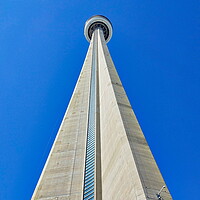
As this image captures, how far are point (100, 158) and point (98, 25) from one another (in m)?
31.8

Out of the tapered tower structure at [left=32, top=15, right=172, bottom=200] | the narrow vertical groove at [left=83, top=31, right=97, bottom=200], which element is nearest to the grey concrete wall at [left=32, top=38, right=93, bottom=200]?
the tapered tower structure at [left=32, top=15, right=172, bottom=200]

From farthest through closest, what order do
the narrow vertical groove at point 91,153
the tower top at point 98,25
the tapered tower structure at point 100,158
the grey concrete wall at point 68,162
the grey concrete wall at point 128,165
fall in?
the tower top at point 98,25 < the grey concrete wall at point 68,162 < the narrow vertical groove at point 91,153 < the tapered tower structure at point 100,158 < the grey concrete wall at point 128,165

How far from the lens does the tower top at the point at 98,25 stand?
38719mm

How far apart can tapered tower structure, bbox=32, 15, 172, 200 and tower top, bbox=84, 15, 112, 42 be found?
22.4 m

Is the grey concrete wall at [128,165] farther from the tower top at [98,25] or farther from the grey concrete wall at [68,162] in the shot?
the tower top at [98,25]

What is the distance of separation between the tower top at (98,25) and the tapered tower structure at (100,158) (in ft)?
73.3

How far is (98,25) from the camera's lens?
39312 mm

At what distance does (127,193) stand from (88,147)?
669 centimetres

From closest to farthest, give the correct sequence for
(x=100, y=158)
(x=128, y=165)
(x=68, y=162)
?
(x=128, y=165) < (x=100, y=158) < (x=68, y=162)

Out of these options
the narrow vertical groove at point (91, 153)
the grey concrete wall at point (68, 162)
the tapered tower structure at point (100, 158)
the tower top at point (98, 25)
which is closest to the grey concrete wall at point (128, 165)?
the tapered tower structure at point (100, 158)

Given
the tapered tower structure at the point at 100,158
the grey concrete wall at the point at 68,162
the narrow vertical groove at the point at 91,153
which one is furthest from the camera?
the grey concrete wall at the point at 68,162

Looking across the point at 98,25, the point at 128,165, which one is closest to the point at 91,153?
the point at 128,165

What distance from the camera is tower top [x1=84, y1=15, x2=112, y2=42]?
38.7 meters

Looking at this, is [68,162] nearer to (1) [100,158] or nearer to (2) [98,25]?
(1) [100,158]
